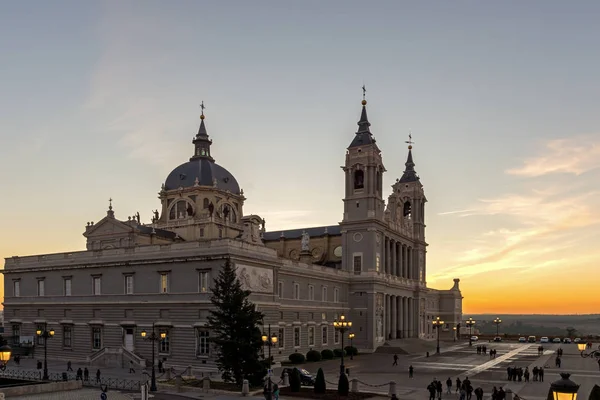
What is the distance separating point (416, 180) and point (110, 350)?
66.5 meters

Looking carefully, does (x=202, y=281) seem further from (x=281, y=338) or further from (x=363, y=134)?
(x=363, y=134)

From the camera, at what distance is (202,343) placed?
179 feet

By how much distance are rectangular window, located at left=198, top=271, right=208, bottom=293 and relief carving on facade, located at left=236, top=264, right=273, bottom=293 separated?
9.83 feet

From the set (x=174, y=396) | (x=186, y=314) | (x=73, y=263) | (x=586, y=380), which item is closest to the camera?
(x=174, y=396)

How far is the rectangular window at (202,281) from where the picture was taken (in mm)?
54828

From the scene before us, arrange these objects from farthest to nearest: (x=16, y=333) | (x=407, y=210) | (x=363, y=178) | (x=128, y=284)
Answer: (x=407, y=210), (x=363, y=178), (x=16, y=333), (x=128, y=284)

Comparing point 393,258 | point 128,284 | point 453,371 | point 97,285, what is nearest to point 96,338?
point 97,285

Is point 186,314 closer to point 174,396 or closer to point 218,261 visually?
point 218,261

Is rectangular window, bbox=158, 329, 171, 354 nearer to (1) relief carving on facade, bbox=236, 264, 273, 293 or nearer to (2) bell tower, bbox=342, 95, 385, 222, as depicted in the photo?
(1) relief carving on facade, bbox=236, 264, 273, 293

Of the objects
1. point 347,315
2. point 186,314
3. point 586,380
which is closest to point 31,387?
point 186,314

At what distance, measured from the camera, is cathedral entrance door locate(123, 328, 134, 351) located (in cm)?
5900

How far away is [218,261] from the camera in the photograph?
2131 inches

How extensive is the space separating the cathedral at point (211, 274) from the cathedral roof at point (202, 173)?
0.68 feet

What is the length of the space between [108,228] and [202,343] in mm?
25881
